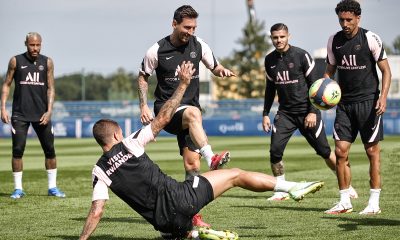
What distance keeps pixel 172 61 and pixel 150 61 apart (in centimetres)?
30

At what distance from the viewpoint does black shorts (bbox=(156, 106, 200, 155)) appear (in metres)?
11.0

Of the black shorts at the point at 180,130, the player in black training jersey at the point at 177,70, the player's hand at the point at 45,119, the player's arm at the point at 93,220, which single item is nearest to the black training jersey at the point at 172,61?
the player in black training jersey at the point at 177,70

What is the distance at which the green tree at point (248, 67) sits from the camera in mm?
103062

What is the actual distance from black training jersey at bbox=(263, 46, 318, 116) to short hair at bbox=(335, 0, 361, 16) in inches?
89.0

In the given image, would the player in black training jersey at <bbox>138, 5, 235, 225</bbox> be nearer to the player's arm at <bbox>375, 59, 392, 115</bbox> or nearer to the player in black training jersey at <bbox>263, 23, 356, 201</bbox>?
the player's arm at <bbox>375, 59, 392, 115</bbox>

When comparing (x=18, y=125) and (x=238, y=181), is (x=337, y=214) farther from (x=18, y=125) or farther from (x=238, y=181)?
(x=18, y=125)

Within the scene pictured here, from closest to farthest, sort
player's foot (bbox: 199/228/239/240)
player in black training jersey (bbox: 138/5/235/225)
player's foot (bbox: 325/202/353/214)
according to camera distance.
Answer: player's foot (bbox: 199/228/239/240) → player in black training jersey (bbox: 138/5/235/225) → player's foot (bbox: 325/202/353/214)

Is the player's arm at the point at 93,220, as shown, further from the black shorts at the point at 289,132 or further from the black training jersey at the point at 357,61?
the black shorts at the point at 289,132

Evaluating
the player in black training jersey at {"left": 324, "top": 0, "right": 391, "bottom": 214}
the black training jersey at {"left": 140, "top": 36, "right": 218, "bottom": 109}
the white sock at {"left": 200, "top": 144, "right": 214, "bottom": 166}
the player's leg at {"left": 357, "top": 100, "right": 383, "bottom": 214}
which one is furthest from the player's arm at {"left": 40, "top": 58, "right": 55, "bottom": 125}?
the player's leg at {"left": 357, "top": 100, "right": 383, "bottom": 214}

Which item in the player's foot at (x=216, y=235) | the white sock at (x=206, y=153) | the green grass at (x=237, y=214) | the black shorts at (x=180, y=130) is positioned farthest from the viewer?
the black shorts at (x=180, y=130)

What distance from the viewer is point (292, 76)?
13461 mm

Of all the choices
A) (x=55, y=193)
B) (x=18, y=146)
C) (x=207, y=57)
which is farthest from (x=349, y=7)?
(x=18, y=146)

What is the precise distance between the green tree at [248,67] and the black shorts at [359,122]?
290 ft

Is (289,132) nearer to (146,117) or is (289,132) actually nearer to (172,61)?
(172,61)
